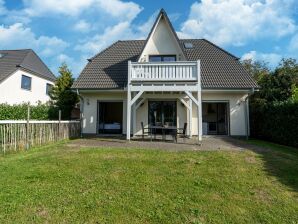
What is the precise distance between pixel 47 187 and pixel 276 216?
495 cm

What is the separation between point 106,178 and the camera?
6293 mm

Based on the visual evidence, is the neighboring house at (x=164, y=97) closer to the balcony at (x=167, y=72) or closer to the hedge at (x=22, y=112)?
the balcony at (x=167, y=72)

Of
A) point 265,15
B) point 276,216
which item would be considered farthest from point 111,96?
point 276,216

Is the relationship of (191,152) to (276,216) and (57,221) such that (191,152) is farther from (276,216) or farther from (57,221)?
(57,221)

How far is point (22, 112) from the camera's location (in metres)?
14.7

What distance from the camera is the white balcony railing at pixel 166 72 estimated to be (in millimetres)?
12609

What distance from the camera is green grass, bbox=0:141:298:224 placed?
4.57m

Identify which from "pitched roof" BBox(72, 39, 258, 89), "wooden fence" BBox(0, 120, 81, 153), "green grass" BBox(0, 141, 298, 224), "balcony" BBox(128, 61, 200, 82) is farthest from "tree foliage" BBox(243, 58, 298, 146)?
"wooden fence" BBox(0, 120, 81, 153)

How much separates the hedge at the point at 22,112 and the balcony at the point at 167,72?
23.6ft

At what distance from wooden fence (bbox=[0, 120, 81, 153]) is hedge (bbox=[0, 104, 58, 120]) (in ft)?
10.9

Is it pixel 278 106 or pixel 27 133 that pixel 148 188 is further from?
pixel 278 106

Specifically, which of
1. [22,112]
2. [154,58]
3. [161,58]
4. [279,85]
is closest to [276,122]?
[279,85]

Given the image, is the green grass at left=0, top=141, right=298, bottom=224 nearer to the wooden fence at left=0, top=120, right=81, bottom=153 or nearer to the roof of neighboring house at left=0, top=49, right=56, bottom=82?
the wooden fence at left=0, top=120, right=81, bottom=153

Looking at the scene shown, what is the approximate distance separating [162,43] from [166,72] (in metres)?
3.99
